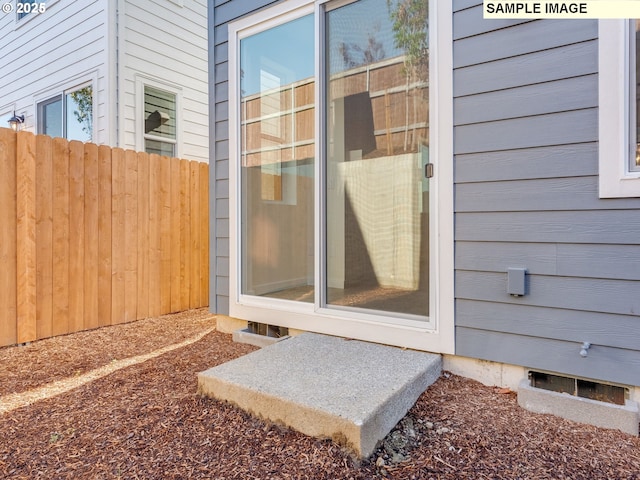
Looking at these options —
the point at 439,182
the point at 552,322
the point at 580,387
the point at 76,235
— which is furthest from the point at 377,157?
the point at 76,235

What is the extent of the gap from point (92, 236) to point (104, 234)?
0.36 ft

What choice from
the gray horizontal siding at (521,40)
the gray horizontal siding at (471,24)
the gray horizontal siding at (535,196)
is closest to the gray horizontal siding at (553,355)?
the gray horizontal siding at (535,196)

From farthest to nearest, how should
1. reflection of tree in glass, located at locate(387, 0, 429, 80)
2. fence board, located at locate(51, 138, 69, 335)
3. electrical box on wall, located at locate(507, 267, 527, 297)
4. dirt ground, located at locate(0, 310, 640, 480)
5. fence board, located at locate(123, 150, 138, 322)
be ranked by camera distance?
fence board, located at locate(123, 150, 138, 322)
fence board, located at locate(51, 138, 69, 335)
reflection of tree in glass, located at locate(387, 0, 429, 80)
electrical box on wall, located at locate(507, 267, 527, 297)
dirt ground, located at locate(0, 310, 640, 480)

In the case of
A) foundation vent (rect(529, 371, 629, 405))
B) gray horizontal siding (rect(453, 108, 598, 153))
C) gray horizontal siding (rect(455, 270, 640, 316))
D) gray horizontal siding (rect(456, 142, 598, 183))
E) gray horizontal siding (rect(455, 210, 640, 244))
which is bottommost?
foundation vent (rect(529, 371, 629, 405))

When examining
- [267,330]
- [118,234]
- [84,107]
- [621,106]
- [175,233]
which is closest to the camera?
[621,106]

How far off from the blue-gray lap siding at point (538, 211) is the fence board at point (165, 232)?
298 centimetres

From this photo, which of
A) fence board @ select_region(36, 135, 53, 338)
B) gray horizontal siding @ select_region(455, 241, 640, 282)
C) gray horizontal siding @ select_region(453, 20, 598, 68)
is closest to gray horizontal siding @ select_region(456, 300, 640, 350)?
gray horizontal siding @ select_region(455, 241, 640, 282)

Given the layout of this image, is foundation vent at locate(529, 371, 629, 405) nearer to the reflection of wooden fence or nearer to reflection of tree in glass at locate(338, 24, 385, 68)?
reflection of tree in glass at locate(338, 24, 385, 68)

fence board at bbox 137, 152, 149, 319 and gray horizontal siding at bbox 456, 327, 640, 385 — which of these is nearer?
gray horizontal siding at bbox 456, 327, 640, 385

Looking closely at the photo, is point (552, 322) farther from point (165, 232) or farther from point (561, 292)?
point (165, 232)

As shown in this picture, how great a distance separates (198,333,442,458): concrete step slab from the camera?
5.16ft

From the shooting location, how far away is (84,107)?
5.27m

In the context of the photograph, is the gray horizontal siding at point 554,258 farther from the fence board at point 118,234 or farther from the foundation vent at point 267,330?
the fence board at point 118,234

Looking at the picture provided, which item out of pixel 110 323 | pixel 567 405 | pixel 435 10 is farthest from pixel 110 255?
pixel 567 405
